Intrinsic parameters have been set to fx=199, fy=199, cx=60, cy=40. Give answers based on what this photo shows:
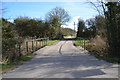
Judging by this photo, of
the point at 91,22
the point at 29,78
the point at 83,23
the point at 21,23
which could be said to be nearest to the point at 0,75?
the point at 29,78

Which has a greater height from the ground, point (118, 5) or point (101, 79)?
point (118, 5)

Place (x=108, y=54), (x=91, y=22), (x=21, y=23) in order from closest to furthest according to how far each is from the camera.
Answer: (x=108, y=54)
(x=21, y=23)
(x=91, y=22)

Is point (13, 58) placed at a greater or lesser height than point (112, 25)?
lesser

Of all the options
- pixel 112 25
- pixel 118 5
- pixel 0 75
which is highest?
pixel 118 5

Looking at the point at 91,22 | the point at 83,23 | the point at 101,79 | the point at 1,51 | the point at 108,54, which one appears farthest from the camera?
the point at 83,23

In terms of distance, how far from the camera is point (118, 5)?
12.3 meters

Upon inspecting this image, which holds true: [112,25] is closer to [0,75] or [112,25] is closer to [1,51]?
[1,51]

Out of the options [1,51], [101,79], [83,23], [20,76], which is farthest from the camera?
[83,23]

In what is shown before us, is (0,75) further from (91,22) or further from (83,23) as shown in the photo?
(83,23)

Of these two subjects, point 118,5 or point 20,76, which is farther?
point 118,5

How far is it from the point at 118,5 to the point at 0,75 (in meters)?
8.58

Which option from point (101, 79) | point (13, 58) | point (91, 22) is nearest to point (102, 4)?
point (13, 58)

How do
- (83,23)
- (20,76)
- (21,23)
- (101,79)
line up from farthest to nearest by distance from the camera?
(83,23), (21,23), (20,76), (101,79)

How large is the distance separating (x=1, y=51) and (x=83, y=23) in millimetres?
45088
